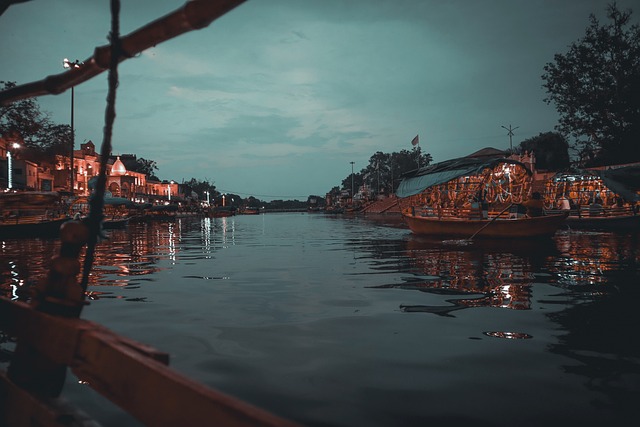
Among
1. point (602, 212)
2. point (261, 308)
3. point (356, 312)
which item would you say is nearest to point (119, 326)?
point (261, 308)

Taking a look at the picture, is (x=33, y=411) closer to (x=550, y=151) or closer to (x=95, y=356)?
(x=95, y=356)

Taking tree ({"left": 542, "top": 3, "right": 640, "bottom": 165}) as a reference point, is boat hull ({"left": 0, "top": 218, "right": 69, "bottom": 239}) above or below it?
below

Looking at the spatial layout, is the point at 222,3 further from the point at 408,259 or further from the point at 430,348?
the point at 408,259

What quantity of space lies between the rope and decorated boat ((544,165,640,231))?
21703 millimetres

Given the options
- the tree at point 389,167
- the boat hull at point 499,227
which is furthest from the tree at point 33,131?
the tree at point 389,167

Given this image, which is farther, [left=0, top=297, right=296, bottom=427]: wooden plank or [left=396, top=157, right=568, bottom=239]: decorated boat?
[left=396, top=157, right=568, bottom=239]: decorated boat

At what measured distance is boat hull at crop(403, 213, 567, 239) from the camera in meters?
17.9

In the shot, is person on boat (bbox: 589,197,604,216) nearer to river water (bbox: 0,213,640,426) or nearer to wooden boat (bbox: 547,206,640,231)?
wooden boat (bbox: 547,206,640,231)

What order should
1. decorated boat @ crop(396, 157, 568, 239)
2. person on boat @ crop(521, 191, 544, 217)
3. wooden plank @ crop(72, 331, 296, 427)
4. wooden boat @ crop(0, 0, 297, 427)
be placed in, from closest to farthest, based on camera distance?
wooden plank @ crop(72, 331, 296, 427)
wooden boat @ crop(0, 0, 297, 427)
person on boat @ crop(521, 191, 544, 217)
decorated boat @ crop(396, 157, 568, 239)

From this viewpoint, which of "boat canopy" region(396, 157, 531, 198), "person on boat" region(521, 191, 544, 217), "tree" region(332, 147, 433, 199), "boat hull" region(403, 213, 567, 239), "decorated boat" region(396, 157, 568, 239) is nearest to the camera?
"boat hull" region(403, 213, 567, 239)

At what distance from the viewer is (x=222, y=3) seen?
6.90ft

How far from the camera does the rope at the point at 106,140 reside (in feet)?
8.65

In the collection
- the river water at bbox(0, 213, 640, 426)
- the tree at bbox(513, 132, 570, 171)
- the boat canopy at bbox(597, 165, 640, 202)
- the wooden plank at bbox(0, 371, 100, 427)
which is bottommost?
the river water at bbox(0, 213, 640, 426)

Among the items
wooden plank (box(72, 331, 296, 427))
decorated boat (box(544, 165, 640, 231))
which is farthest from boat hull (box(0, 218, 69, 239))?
decorated boat (box(544, 165, 640, 231))
